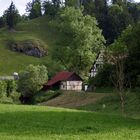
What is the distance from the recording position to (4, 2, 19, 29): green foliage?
153750 mm

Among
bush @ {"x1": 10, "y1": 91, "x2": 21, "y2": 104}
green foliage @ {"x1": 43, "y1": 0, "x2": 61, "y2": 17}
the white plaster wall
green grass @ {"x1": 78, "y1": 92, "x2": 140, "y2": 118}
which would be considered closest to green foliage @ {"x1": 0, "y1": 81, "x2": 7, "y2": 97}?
bush @ {"x1": 10, "y1": 91, "x2": 21, "y2": 104}

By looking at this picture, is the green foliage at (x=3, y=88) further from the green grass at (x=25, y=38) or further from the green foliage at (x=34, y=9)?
the green foliage at (x=34, y=9)

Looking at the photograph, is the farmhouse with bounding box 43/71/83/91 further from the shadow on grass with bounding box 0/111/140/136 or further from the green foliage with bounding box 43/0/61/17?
the green foliage with bounding box 43/0/61/17

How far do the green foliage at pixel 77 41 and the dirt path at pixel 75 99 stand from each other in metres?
13.3

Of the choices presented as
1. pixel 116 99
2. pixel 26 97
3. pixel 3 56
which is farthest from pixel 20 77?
pixel 3 56

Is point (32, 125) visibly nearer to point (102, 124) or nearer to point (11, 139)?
point (102, 124)

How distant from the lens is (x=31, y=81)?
84375 mm

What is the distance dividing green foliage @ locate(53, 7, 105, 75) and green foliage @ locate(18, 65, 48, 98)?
5.60 metres

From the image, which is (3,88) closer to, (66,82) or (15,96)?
(15,96)

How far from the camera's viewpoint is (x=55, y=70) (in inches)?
4146

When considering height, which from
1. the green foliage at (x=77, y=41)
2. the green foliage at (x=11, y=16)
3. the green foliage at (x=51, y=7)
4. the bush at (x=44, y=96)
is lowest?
the bush at (x=44, y=96)

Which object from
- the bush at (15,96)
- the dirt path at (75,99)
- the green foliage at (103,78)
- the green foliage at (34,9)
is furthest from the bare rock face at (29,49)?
the green foliage at (103,78)

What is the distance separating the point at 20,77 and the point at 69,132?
64.8 meters

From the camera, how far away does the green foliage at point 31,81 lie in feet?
277
